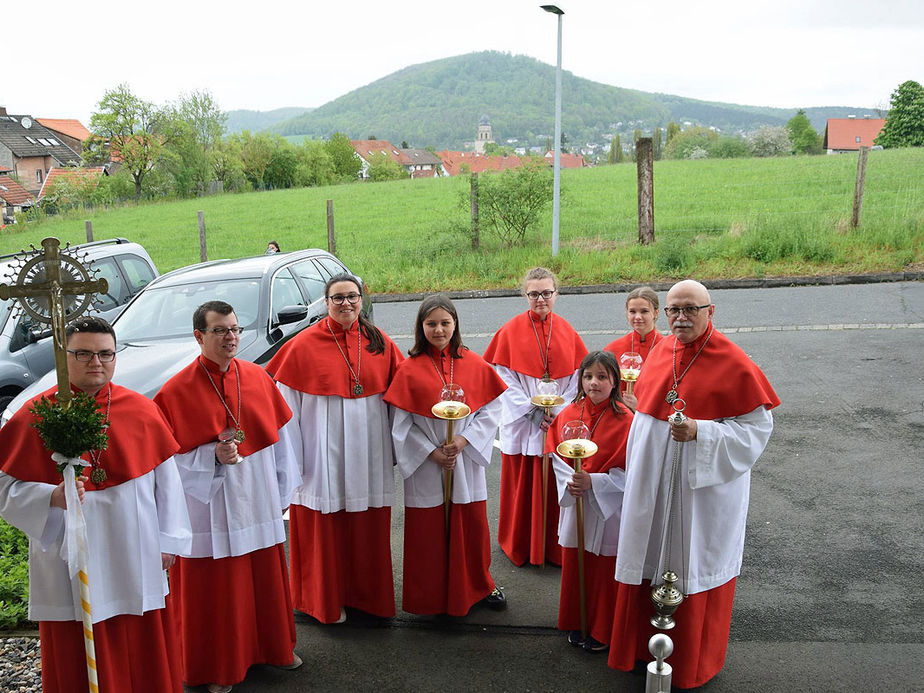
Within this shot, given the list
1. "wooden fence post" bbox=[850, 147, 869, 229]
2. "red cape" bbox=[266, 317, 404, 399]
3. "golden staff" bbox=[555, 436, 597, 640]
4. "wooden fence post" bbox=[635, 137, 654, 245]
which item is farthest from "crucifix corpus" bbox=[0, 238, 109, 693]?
"wooden fence post" bbox=[850, 147, 869, 229]

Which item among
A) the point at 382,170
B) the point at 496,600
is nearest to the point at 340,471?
the point at 496,600

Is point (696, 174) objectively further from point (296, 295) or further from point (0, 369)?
point (0, 369)

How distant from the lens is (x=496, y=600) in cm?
543

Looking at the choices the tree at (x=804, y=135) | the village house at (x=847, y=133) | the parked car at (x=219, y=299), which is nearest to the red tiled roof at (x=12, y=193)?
the parked car at (x=219, y=299)

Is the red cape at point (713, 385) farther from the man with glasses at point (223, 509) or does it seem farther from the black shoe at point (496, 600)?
the man with glasses at point (223, 509)

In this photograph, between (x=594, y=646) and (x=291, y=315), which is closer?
(x=594, y=646)

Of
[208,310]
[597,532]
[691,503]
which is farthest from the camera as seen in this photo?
[597,532]

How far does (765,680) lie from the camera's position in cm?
457

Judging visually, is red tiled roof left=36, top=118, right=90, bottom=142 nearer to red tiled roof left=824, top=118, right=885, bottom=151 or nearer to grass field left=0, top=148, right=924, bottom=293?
grass field left=0, top=148, right=924, bottom=293

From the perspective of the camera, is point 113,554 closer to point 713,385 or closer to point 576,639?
point 576,639

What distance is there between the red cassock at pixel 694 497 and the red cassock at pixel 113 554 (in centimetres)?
243

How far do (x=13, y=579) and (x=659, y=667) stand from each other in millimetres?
4625

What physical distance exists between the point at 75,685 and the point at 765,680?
3641mm

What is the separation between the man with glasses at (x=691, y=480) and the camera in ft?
13.8
